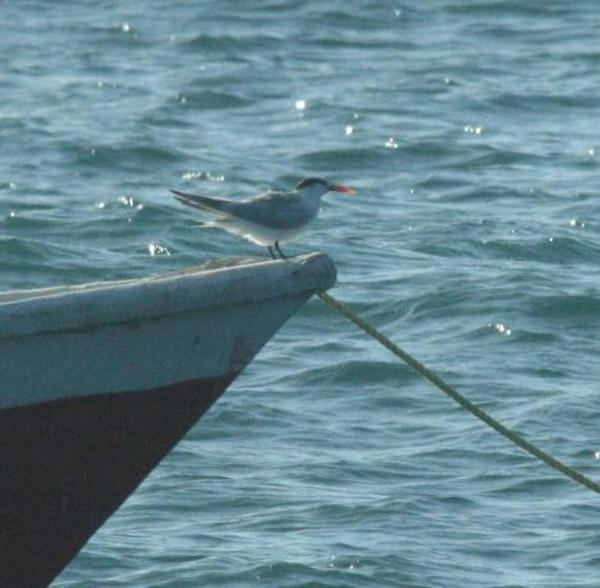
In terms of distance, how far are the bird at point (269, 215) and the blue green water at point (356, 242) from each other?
5.84 feet

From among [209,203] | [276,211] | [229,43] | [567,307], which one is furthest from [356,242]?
[229,43]

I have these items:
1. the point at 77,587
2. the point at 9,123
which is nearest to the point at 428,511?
the point at 77,587

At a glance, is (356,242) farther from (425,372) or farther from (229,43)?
(229,43)

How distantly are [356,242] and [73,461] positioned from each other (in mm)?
7924

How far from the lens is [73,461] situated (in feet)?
18.0

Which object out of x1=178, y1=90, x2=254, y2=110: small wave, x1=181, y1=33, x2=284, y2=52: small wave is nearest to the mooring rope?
x1=178, y1=90, x2=254, y2=110: small wave

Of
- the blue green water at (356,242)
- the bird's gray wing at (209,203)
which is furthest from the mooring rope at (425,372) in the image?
the blue green water at (356,242)

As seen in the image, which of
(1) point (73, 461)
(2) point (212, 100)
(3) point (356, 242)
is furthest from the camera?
(2) point (212, 100)

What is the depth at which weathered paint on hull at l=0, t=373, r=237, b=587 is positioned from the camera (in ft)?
17.6

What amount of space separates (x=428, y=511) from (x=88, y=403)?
3319 millimetres

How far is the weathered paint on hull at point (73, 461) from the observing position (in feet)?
17.6

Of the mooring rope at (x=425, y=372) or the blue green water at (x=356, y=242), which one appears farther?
the blue green water at (x=356, y=242)

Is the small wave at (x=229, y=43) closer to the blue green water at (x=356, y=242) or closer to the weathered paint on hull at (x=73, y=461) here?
the blue green water at (x=356, y=242)

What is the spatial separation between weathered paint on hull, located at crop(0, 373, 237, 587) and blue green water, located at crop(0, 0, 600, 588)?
6.11 ft
